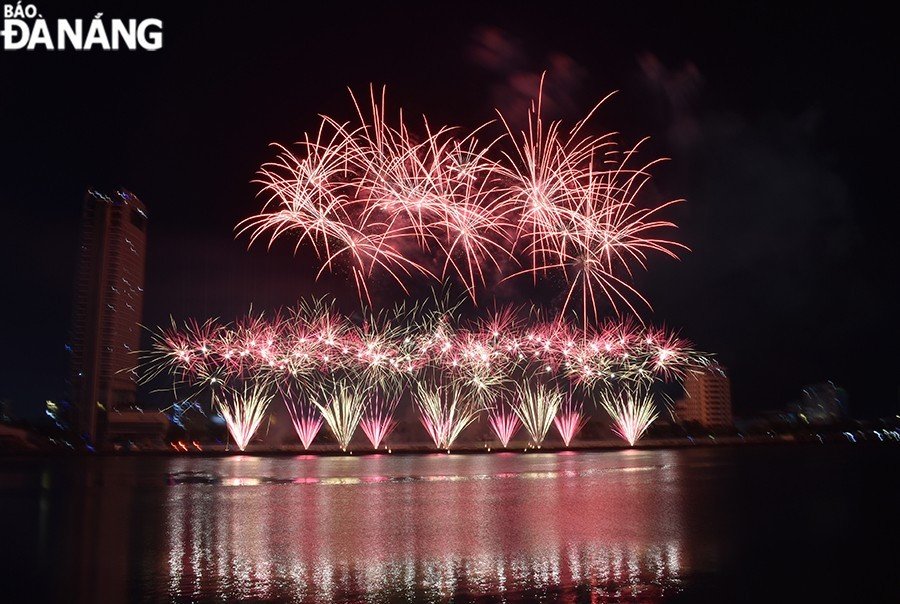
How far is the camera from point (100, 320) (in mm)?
82875

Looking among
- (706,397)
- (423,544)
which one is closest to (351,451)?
(423,544)

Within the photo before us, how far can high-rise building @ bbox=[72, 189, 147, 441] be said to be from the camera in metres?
79.9

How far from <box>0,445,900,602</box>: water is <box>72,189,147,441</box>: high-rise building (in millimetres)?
65889

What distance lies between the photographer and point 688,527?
12.5 m

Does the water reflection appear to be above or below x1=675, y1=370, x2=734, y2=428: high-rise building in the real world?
below

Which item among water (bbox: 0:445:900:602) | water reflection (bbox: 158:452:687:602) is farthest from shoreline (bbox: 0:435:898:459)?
water reflection (bbox: 158:452:687:602)

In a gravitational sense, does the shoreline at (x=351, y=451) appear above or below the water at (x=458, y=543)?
above

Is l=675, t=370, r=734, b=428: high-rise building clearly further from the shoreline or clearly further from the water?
the water

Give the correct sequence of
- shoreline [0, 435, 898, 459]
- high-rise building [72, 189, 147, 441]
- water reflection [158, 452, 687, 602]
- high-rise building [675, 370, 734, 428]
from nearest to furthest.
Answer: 1. water reflection [158, 452, 687, 602]
2. shoreline [0, 435, 898, 459]
3. high-rise building [72, 189, 147, 441]
4. high-rise building [675, 370, 734, 428]

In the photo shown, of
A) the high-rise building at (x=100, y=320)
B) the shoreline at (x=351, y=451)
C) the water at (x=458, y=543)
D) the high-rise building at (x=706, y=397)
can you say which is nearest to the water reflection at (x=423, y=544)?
the water at (x=458, y=543)

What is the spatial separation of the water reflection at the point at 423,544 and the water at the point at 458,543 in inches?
1.6

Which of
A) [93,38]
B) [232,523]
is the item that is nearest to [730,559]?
[232,523]

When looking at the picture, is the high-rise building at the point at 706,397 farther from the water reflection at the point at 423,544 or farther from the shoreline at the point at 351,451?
the water reflection at the point at 423,544

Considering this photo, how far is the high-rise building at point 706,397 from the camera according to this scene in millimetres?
141500
